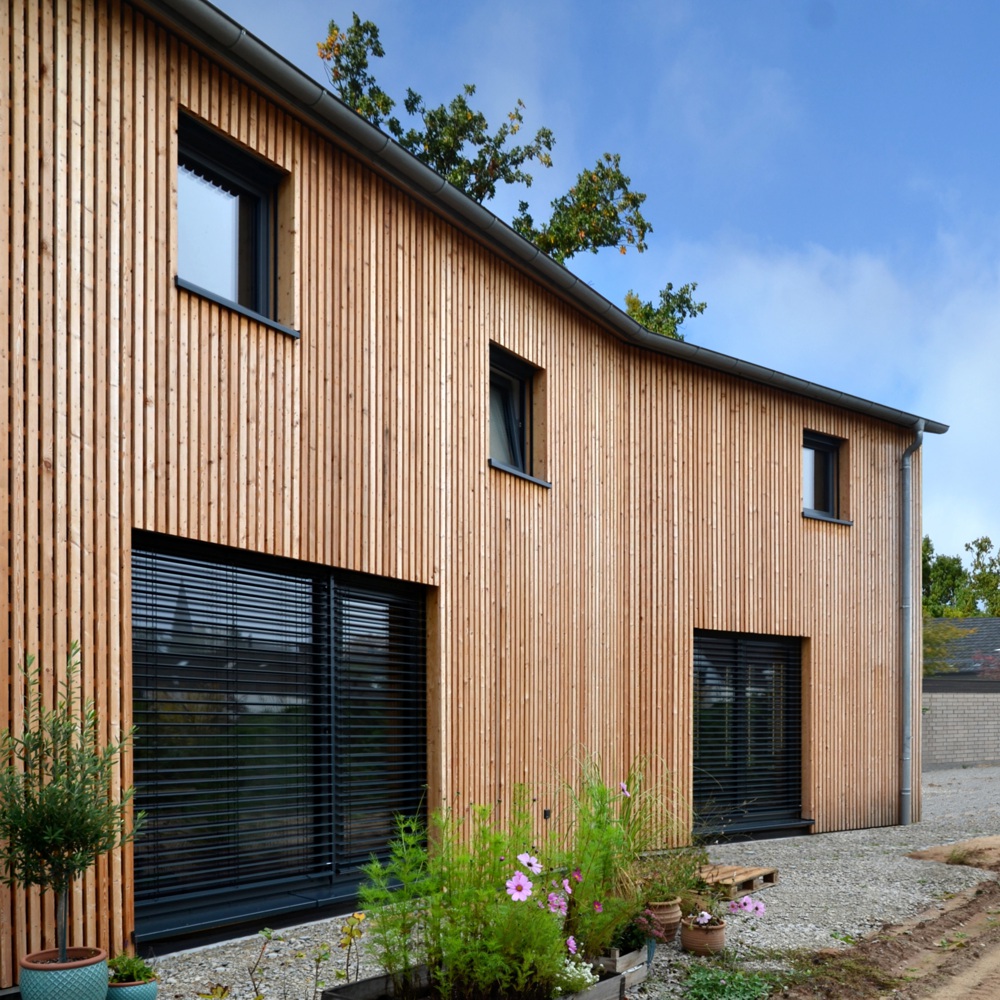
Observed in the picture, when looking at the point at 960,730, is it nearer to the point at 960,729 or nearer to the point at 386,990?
the point at 960,729

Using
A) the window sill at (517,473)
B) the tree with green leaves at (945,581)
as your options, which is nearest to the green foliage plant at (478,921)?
the window sill at (517,473)

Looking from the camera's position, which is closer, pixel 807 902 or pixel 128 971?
pixel 128 971

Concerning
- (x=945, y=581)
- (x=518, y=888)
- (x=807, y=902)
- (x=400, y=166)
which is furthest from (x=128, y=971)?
(x=945, y=581)

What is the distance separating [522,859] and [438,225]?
5.62 m

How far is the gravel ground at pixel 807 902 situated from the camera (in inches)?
262

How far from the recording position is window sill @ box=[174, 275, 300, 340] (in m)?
7.27

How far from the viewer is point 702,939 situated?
7.41m

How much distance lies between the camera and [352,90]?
21.6 metres

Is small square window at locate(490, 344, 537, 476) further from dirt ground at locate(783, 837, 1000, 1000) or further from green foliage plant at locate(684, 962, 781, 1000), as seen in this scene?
green foliage plant at locate(684, 962, 781, 1000)

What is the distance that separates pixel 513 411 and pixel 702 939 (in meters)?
5.22

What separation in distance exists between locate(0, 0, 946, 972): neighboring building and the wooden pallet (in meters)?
1.83

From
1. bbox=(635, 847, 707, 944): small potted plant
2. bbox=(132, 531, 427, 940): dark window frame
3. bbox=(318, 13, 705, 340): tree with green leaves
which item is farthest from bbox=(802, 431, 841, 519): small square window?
bbox=(318, 13, 705, 340): tree with green leaves

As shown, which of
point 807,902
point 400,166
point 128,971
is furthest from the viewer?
point 807,902

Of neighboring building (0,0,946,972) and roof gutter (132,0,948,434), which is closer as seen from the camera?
neighboring building (0,0,946,972)
